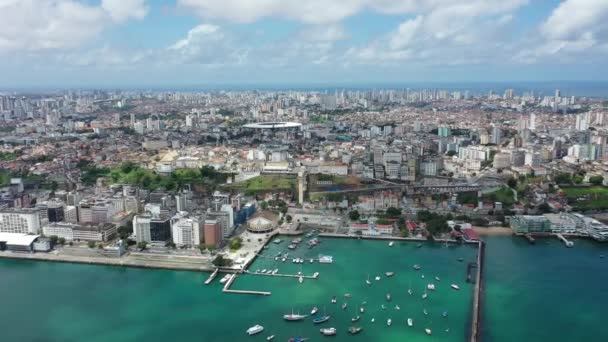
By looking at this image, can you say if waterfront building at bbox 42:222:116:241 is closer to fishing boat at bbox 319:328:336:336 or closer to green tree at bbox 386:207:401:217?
fishing boat at bbox 319:328:336:336

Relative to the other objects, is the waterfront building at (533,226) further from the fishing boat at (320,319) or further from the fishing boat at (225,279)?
the fishing boat at (225,279)

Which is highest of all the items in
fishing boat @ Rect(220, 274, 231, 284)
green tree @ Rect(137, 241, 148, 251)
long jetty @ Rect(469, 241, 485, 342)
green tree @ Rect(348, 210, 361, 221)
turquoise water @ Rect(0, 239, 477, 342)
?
green tree @ Rect(348, 210, 361, 221)

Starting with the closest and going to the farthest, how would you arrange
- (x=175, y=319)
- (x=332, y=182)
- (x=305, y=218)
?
(x=175, y=319), (x=305, y=218), (x=332, y=182)

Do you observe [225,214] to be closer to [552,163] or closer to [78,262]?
[78,262]

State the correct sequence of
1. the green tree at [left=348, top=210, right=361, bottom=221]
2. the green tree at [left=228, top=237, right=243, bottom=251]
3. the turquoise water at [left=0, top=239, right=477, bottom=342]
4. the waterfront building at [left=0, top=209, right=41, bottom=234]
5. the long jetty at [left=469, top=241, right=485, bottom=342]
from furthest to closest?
the green tree at [left=348, top=210, right=361, bottom=221] < the waterfront building at [left=0, top=209, right=41, bottom=234] < the green tree at [left=228, top=237, right=243, bottom=251] < the turquoise water at [left=0, top=239, right=477, bottom=342] < the long jetty at [left=469, top=241, right=485, bottom=342]

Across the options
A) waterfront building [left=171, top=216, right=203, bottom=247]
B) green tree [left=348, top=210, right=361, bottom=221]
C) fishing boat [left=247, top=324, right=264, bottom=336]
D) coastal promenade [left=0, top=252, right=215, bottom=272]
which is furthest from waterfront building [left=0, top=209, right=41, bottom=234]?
green tree [left=348, top=210, right=361, bottom=221]

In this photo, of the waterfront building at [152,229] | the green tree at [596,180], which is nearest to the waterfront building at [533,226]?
the green tree at [596,180]

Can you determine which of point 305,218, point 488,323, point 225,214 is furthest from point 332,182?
point 488,323
